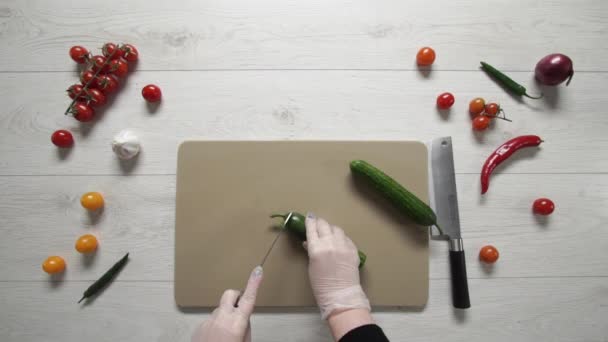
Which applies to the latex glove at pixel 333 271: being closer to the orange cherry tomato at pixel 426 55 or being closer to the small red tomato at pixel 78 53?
the orange cherry tomato at pixel 426 55

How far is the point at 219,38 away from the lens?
1213 mm

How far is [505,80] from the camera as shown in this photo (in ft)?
3.91

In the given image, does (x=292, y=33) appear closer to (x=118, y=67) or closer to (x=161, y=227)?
(x=118, y=67)

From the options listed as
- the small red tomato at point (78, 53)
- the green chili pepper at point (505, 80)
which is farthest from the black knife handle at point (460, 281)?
the small red tomato at point (78, 53)

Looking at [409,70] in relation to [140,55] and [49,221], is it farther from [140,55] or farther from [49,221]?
[49,221]

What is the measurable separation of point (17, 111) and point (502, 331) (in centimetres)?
191

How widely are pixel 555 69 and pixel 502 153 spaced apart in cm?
34

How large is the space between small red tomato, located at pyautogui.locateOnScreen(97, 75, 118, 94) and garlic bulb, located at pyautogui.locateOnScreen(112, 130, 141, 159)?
6.4 inches

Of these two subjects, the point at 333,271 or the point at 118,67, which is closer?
the point at 333,271

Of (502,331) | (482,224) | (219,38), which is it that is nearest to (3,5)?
(219,38)

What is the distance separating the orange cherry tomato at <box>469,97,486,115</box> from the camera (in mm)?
1165

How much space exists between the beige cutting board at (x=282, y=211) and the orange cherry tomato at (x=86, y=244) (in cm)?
28

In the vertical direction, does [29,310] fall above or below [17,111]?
below

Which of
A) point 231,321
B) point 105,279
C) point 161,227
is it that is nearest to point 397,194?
point 231,321
